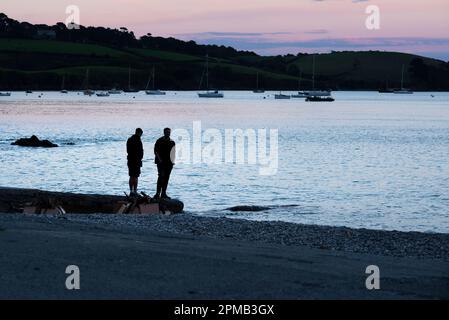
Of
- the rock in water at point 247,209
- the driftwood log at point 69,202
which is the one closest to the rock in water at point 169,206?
the driftwood log at point 69,202

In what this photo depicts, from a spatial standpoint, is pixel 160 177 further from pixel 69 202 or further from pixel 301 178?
pixel 301 178

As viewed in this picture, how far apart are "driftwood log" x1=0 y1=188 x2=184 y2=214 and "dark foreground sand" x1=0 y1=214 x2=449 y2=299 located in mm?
4057

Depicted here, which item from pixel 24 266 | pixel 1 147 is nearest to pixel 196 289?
pixel 24 266

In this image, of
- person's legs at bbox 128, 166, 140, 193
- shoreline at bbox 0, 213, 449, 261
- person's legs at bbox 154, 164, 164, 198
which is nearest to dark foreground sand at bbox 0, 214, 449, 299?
shoreline at bbox 0, 213, 449, 261

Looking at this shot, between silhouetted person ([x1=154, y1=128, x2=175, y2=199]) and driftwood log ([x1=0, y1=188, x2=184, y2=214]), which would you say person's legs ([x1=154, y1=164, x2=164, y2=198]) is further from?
driftwood log ([x1=0, y1=188, x2=184, y2=214])

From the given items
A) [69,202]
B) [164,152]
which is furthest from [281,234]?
[69,202]

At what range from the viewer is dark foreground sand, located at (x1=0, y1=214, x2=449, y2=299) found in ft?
38.4

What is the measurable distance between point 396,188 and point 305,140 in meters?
48.2

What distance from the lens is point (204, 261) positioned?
13.7 m

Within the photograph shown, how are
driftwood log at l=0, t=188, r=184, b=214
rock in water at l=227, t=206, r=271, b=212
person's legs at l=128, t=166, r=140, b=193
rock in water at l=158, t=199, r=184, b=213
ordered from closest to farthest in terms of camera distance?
driftwood log at l=0, t=188, r=184, b=214 < rock in water at l=158, t=199, r=184, b=213 < person's legs at l=128, t=166, r=140, b=193 < rock in water at l=227, t=206, r=271, b=212

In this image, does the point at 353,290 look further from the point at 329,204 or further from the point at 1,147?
the point at 1,147

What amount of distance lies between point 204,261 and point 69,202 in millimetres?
10971
